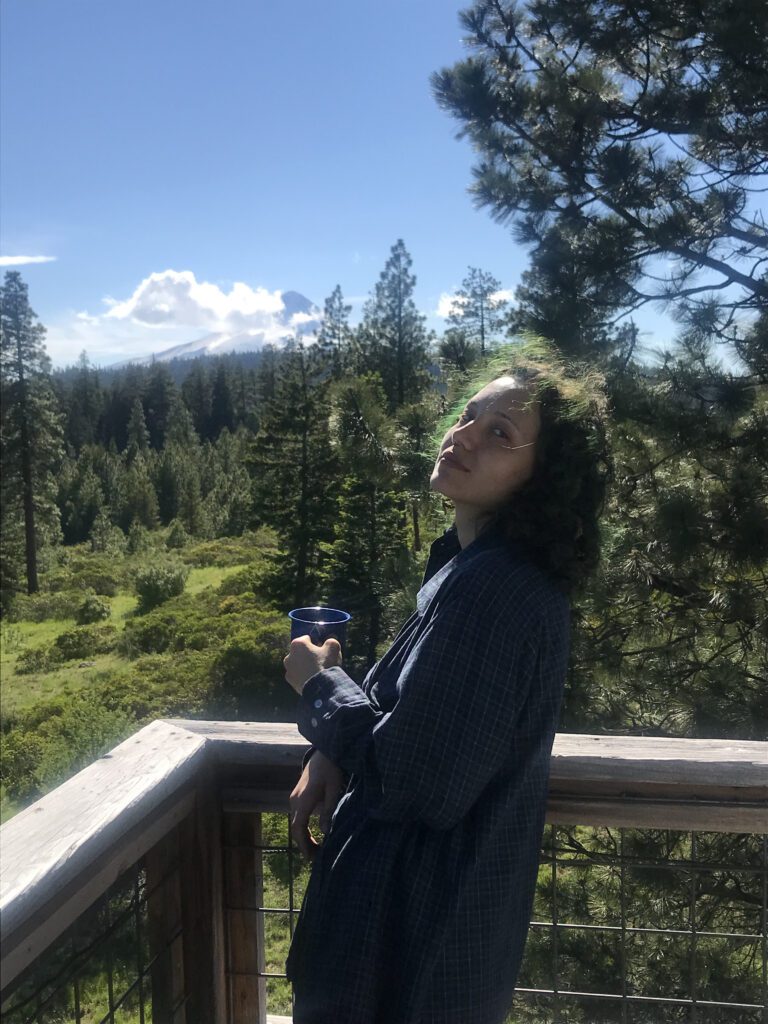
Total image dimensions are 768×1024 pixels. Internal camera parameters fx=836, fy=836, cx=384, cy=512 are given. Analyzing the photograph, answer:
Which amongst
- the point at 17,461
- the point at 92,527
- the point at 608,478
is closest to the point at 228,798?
the point at 608,478

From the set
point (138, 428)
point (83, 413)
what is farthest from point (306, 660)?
point (83, 413)

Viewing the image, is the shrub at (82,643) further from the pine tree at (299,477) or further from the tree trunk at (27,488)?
the pine tree at (299,477)

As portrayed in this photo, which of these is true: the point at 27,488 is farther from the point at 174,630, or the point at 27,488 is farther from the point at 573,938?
the point at 573,938

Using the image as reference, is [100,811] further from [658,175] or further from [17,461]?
[17,461]

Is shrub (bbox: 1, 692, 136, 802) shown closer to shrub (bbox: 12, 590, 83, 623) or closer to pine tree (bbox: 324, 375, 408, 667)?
pine tree (bbox: 324, 375, 408, 667)

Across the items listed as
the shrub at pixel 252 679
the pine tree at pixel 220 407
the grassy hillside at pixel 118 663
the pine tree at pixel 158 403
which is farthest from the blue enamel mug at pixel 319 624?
the pine tree at pixel 158 403

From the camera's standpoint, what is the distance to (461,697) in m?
1.09

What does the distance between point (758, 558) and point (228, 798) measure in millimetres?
3169

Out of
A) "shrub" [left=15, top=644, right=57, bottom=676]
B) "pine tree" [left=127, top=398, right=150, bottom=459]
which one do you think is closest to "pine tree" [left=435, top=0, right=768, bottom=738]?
"shrub" [left=15, top=644, right=57, bottom=676]

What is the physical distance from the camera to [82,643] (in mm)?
22188

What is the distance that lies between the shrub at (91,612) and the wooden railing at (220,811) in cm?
2474

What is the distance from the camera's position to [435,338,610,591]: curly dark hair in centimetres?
127

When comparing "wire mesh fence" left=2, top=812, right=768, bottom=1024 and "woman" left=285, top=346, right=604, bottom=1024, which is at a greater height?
"woman" left=285, top=346, right=604, bottom=1024

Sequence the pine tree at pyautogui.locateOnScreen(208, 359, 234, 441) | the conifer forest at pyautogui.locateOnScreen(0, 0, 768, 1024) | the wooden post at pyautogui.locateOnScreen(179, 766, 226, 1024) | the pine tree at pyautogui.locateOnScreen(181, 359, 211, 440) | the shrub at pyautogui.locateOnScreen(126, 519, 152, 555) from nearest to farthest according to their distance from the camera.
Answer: the wooden post at pyautogui.locateOnScreen(179, 766, 226, 1024)
the conifer forest at pyautogui.locateOnScreen(0, 0, 768, 1024)
the shrub at pyautogui.locateOnScreen(126, 519, 152, 555)
the pine tree at pyautogui.locateOnScreen(208, 359, 234, 441)
the pine tree at pyautogui.locateOnScreen(181, 359, 211, 440)
